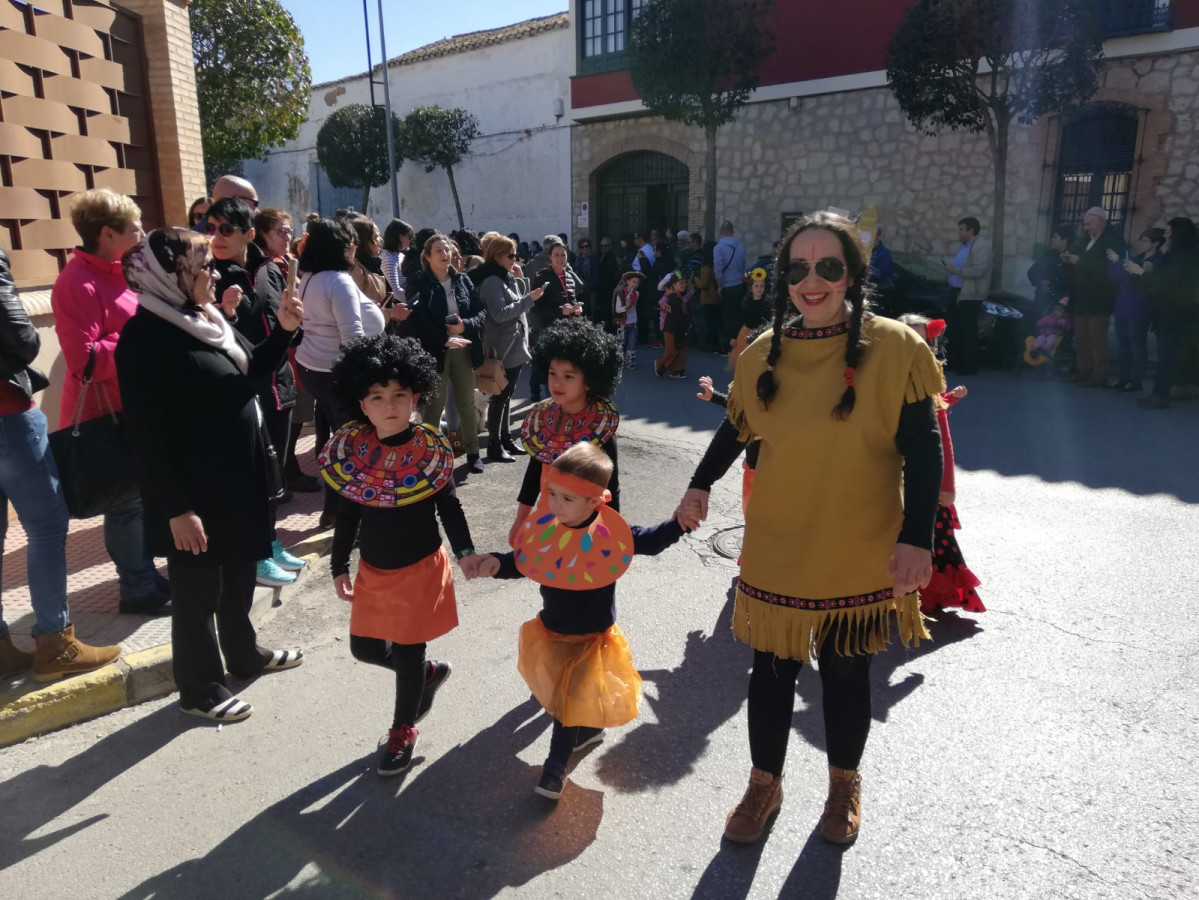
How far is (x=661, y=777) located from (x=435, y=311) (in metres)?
4.01

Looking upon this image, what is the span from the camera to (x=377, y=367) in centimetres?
288

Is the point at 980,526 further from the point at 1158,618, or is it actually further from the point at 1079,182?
the point at 1079,182

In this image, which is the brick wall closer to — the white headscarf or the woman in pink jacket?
the woman in pink jacket

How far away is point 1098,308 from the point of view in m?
9.62

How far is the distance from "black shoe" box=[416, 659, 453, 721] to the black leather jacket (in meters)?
1.83

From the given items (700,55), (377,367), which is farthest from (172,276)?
(700,55)

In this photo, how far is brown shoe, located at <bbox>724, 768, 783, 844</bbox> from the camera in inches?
105

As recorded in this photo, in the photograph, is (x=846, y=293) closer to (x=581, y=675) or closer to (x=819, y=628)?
(x=819, y=628)

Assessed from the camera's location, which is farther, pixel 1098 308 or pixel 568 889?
pixel 1098 308

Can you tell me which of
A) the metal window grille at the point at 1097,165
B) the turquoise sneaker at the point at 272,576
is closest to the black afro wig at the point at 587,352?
the turquoise sneaker at the point at 272,576

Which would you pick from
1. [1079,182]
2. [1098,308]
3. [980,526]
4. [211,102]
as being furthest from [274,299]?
[1079,182]

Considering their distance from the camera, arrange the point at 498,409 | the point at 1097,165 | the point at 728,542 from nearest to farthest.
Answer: the point at 728,542, the point at 498,409, the point at 1097,165

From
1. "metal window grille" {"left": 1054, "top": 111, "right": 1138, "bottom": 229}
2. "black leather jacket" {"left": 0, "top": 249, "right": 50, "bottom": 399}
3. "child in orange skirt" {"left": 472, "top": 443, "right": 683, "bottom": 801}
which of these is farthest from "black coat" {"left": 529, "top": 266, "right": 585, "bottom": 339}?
"metal window grille" {"left": 1054, "top": 111, "right": 1138, "bottom": 229}

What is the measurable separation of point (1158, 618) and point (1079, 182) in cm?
1132
